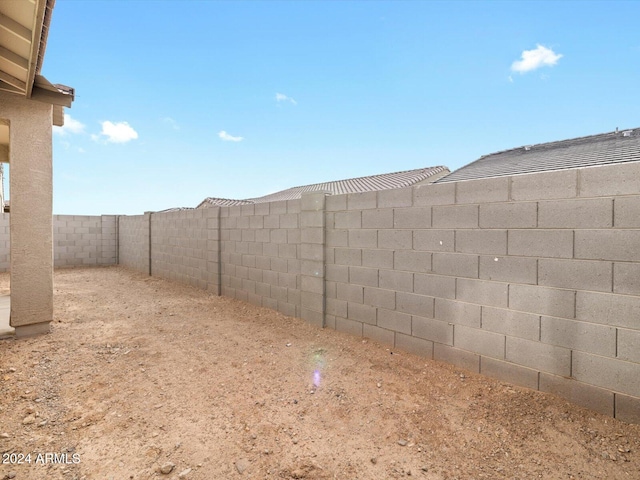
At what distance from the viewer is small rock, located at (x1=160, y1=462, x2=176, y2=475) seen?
6.44 feet

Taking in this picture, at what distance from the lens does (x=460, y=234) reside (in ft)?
10.6

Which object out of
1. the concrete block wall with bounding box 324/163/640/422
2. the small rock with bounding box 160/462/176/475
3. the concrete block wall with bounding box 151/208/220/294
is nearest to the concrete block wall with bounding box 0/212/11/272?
the concrete block wall with bounding box 151/208/220/294

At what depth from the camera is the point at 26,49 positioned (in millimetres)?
3361

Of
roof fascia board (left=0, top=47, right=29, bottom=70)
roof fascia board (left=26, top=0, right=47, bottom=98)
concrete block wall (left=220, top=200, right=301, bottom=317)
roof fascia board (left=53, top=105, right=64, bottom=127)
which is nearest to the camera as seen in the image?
roof fascia board (left=26, top=0, right=47, bottom=98)

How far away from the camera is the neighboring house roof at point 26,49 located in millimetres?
2822

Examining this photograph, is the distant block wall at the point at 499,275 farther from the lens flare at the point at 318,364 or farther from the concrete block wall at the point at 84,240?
the concrete block wall at the point at 84,240

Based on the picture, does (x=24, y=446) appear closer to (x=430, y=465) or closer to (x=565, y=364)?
(x=430, y=465)

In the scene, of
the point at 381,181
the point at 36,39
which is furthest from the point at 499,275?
the point at 381,181

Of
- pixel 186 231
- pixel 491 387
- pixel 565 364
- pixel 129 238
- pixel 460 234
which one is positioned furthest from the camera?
pixel 129 238

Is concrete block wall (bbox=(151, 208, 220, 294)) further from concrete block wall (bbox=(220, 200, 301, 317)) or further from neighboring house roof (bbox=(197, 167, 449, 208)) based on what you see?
neighboring house roof (bbox=(197, 167, 449, 208))

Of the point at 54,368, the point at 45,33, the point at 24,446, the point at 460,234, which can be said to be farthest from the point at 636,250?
the point at 45,33

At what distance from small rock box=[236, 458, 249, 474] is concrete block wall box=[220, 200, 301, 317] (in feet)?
9.99

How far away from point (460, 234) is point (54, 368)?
14.8 feet

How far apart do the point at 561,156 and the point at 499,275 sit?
7.52 meters
